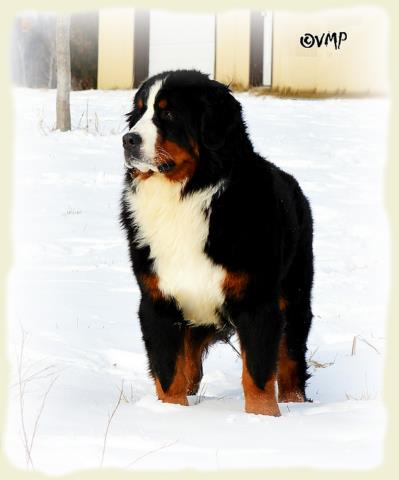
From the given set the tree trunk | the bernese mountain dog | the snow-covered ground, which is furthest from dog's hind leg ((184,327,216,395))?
the tree trunk

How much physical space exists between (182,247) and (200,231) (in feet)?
0.37

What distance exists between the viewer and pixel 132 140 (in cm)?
363

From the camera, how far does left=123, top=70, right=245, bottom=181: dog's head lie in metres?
3.68

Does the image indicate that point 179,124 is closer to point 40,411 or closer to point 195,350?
point 195,350

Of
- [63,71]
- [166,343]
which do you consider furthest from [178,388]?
[63,71]

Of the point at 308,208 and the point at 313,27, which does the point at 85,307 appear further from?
the point at 313,27

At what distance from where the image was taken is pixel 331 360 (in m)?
5.37

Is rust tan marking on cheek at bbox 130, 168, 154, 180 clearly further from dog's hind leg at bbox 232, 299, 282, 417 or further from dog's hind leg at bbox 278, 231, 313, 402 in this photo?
dog's hind leg at bbox 278, 231, 313, 402

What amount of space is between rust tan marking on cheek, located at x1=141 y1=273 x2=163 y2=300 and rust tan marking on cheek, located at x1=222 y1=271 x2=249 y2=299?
12.9 inches

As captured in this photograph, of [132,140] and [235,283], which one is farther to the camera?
[235,283]

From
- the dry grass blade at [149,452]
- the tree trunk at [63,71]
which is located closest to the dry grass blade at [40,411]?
the dry grass blade at [149,452]

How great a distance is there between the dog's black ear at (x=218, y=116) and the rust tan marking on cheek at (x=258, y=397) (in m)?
0.97

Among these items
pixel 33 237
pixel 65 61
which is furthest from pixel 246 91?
pixel 33 237

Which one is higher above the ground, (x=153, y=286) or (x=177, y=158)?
(x=177, y=158)
